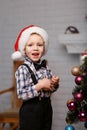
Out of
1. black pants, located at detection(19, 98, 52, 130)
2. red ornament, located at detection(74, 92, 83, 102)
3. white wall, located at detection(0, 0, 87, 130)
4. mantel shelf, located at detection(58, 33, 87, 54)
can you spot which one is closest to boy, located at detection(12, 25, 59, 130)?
black pants, located at detection(19, 98, 52, 130)

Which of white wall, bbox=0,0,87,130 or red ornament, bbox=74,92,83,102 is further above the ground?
white wall, bbox=0,0,87,130

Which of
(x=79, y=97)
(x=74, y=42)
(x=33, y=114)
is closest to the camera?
(x=33, y=114)

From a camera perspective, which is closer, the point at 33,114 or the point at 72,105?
the point at 33,114

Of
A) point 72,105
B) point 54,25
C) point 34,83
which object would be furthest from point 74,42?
point 34,83

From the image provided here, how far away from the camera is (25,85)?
1.58 m

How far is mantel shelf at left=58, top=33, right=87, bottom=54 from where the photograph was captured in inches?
101

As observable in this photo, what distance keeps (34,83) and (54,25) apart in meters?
1.28

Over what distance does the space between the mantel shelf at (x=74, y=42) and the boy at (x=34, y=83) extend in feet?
2.89

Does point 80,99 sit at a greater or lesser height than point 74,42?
lesser

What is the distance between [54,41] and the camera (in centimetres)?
278

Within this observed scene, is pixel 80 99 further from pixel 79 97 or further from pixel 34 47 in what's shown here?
pixel 34 47

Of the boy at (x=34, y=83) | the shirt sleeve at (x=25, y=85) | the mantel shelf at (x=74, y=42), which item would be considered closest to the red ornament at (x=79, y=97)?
the boy at (x=34, y=83)

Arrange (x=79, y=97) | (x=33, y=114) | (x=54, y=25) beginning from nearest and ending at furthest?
(x=33, y=114) → (x=79, y=97) → (x=54, y=25)

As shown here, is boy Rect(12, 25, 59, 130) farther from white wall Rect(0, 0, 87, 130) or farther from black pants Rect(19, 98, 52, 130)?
white wall Rect(0, 0, 87, 130)
